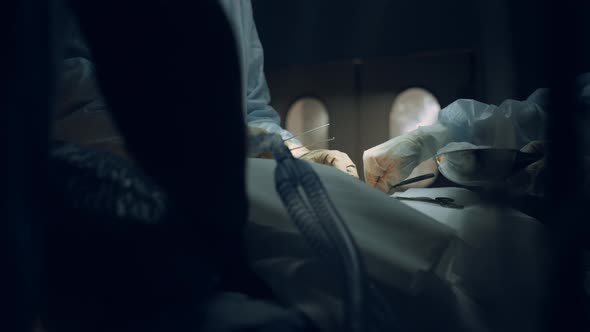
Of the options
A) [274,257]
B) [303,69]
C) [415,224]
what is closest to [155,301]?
[274,257]

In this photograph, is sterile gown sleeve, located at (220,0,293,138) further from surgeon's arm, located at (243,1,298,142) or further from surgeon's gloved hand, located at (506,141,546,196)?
surgeon's gloved hand, located at (506,141,546,196)

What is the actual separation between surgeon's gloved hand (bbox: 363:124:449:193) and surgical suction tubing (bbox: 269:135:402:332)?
1.68 ft

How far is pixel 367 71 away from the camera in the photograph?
203 cm

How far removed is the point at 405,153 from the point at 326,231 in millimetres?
567

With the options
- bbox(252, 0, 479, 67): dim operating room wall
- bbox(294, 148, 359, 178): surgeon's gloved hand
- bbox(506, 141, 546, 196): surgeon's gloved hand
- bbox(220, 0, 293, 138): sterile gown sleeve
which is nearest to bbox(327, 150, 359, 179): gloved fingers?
bbox(294, 148, 359, 178): surgeon's gloved hand

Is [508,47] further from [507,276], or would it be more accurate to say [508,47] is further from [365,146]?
[365,146]

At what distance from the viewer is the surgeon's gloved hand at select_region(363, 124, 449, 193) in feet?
2.99

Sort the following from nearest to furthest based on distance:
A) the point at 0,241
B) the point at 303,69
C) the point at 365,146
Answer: the point at 0,241 < the point at 365,146 < the point at 303,69

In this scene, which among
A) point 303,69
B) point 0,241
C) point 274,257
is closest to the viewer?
point 0,241

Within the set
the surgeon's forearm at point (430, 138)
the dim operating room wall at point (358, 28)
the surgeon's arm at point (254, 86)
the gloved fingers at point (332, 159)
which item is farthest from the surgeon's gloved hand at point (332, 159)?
the dim operating room wall at point (358, 28)

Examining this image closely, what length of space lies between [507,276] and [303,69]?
1.85 metres

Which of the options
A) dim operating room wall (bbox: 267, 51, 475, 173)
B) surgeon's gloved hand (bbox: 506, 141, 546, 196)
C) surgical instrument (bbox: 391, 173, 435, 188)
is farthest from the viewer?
dim operating room wall (bbox: 267, 51, 475, 173)

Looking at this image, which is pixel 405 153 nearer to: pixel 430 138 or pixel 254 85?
pixel 430 138

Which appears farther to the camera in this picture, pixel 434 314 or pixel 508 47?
pixel 434 314
